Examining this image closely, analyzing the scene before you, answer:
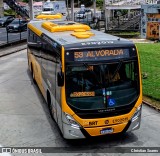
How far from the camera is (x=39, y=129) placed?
10.4 m

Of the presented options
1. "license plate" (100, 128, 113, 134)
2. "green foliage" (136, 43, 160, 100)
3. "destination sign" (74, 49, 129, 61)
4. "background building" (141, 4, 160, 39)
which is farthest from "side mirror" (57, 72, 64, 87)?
"background building" (141, 4, 160, 39)

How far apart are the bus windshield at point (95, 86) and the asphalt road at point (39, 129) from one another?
1213mm

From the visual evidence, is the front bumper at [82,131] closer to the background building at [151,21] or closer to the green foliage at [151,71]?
the green foliage at [151,71]

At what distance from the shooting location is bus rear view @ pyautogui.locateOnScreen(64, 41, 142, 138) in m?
8.47

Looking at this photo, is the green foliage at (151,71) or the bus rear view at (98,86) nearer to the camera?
the bus rear view at (98,86)

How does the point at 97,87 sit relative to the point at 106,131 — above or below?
above

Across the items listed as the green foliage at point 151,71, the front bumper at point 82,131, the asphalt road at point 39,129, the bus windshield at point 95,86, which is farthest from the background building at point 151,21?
the front bumper at point 82,131

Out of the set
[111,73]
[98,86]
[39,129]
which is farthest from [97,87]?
[39,129]

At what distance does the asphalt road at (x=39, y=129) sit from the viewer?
905 centimetres

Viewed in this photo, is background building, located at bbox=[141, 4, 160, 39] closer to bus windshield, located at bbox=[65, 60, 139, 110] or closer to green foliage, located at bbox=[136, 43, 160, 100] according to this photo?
green foliage, located at bbox=[136, 43, 160, 100]

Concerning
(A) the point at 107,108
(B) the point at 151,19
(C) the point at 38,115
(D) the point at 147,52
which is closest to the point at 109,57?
(A) the point at 107,108

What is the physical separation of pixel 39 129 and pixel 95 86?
286 cm

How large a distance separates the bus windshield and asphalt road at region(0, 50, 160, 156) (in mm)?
1213

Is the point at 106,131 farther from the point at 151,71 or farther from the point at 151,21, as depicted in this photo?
the point at 151,21
